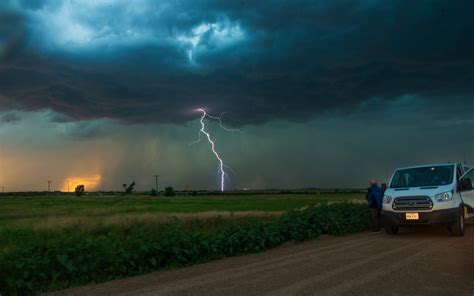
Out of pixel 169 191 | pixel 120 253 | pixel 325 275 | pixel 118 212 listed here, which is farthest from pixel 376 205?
pixel 169 191

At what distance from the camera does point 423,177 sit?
1600cm

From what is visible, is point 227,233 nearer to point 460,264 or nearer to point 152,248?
point 152,248

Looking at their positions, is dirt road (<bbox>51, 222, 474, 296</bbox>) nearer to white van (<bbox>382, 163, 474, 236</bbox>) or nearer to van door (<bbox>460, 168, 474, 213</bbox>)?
white van (<bbox>382, 163, 474, 236</bbox>)

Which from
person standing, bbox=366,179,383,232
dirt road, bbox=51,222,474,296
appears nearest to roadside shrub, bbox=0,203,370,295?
dirt road, bbox=51,222,474,296

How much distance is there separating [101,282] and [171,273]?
1456 millimetres

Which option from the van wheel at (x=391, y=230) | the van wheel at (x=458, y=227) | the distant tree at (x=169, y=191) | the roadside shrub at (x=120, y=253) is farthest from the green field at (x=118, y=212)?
the distant tree at (x=169, y=191)

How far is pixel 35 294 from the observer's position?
26.0 feet

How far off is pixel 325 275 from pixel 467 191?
1003cm

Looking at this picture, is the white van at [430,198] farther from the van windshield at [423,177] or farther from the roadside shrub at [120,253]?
the roadside shrub at [120,253]

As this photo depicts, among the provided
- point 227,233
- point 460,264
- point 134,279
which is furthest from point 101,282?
point 460,264

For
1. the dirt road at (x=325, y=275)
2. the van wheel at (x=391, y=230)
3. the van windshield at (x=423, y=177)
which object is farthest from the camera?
the van wheel at (x=391, y=230)

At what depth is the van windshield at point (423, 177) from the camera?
15.5 meters

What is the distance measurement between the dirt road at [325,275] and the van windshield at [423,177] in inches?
135

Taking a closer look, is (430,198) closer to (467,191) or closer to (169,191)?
(467,191)
